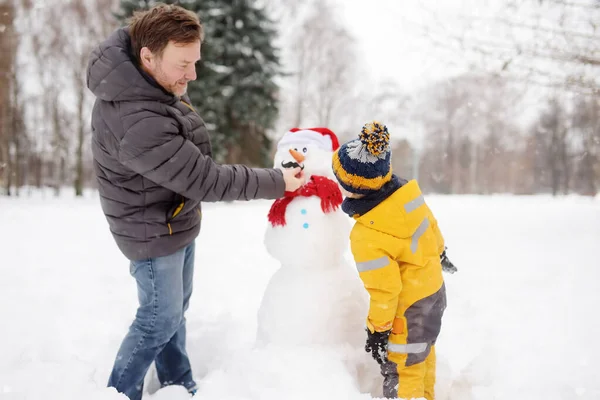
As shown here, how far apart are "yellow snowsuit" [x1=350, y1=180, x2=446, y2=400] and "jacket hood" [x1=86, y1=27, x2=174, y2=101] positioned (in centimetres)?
112

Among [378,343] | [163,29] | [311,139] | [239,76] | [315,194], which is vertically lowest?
[378,343]

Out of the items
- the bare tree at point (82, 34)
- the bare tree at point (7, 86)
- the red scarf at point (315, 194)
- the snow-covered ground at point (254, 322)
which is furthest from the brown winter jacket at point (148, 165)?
the bare tree at point (82, 34)

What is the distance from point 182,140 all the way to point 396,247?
1067 mm

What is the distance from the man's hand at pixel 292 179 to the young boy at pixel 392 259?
0.25 meters

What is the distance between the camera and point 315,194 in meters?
2.24

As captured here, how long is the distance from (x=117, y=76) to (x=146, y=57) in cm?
15

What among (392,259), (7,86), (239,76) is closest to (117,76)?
(392,259)

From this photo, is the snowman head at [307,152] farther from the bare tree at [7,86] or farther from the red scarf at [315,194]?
the bare tree at [7,86]

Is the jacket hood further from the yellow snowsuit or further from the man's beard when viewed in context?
the yellow snowsuit

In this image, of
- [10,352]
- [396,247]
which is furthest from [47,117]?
[396,247]

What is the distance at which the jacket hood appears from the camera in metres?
1.81

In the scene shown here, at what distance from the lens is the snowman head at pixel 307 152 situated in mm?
2289

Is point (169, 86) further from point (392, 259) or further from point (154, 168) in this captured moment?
point (392, 259)

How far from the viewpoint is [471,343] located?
9.91ft
